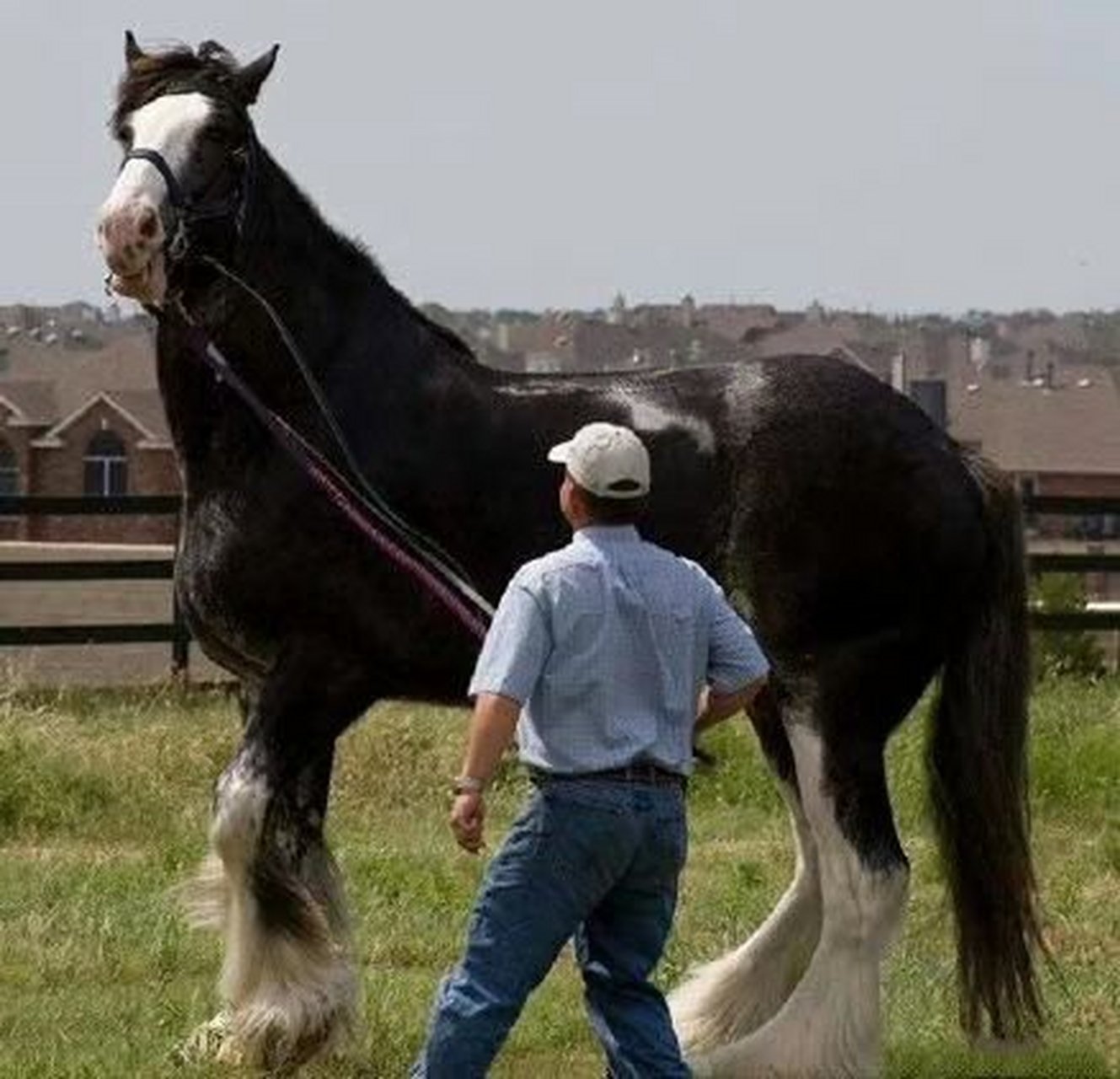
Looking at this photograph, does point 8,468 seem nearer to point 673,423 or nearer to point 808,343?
point 808,343

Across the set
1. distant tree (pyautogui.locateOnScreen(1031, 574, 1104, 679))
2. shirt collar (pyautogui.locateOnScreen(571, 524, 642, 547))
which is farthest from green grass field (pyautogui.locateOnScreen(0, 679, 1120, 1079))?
distant tree (pyautogui.locateOnScreen(1031, 574, 1104, 679))

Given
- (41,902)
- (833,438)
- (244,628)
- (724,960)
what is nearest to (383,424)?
(244,628)

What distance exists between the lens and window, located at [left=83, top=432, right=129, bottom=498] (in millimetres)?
70062

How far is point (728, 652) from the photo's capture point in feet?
22.7

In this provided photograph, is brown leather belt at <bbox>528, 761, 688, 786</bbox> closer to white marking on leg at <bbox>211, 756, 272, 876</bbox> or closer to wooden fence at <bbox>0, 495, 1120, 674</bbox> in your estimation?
white marking on leg at <bbox>211, 756, 272, 876</bbox>

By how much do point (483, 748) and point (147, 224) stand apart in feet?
6.70

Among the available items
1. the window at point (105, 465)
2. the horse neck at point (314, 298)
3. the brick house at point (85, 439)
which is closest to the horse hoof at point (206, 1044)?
the horse neck at point (314, 298)

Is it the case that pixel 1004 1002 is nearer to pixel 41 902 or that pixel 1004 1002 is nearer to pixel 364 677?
pixel 364 677

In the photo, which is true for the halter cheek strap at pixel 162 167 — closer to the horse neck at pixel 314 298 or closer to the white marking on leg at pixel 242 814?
the horse neck at pixel 314 298

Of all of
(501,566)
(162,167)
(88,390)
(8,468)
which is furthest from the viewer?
(88,390)

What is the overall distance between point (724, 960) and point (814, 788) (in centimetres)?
65

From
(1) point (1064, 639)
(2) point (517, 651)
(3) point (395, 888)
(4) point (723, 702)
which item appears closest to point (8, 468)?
(1) point (1064, 639)

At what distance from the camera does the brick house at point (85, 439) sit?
65.2m

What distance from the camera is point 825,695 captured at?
27.3 feet
